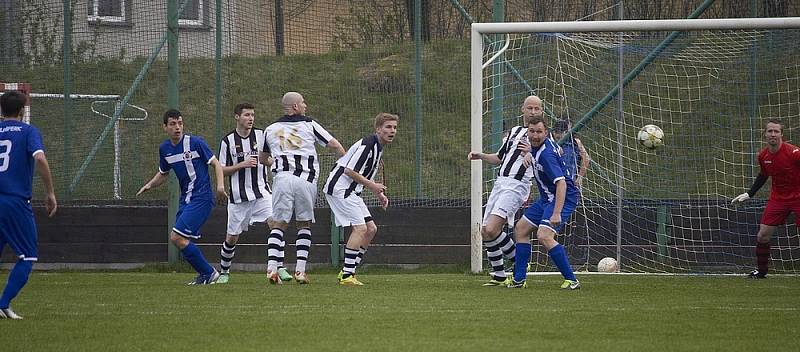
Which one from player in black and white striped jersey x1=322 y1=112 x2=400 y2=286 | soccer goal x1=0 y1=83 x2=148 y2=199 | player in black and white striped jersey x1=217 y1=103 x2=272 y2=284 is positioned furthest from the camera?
soccer goal x1=0 y1=83 x2=148 y2=199

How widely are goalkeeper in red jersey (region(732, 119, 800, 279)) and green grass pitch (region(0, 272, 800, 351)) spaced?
4.26 feet

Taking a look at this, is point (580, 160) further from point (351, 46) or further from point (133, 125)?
point (133, 125)

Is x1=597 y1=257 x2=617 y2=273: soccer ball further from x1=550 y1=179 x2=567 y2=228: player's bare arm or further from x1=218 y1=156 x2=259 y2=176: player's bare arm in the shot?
x1=218 y1=156 x2=259 y2=176: player's bare arm

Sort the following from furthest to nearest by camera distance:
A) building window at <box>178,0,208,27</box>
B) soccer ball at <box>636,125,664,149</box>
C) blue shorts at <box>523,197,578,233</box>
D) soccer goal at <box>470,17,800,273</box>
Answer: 1. building window at <box>178,0,208,27</box>
2. soccer goal at <box>470,17,800,273</box>
3. soccer ball at <box>636,125,664,149</box>
4. blue shorts at <box>523,197,578,233</box>

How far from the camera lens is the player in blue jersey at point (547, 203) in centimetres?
1087

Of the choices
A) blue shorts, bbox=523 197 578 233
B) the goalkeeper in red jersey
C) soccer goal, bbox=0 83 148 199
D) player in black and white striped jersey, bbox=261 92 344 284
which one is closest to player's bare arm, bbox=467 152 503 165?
blue shorts, bbox=523 197 578 233

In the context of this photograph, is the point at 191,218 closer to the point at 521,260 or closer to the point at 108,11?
the point at 521,260

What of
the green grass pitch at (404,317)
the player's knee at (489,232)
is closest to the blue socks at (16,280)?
the green grass pitch at (404,317)

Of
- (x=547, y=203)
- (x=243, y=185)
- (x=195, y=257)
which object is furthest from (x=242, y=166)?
(x=547, y=203)

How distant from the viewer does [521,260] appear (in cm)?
1156

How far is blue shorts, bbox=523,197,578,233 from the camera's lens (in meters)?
11.1

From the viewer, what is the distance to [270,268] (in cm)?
1224

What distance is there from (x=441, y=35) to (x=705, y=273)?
536cm

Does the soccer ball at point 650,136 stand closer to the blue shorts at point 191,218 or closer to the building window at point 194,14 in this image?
the blue shorts at point 191,218
